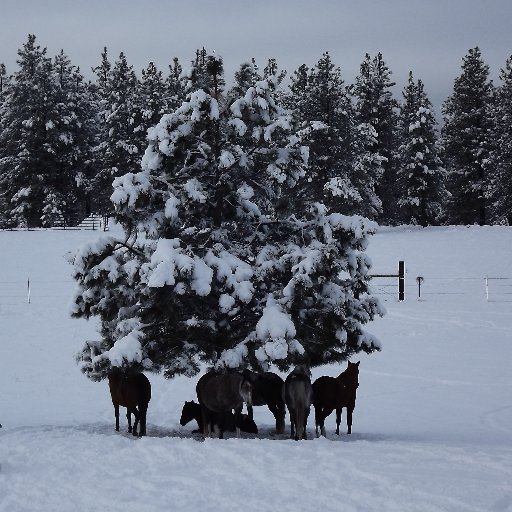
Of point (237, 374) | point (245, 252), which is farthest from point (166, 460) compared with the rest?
point (245, 252)

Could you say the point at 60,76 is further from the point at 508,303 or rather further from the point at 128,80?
the point at 508,303

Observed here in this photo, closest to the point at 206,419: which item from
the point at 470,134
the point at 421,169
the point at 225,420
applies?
the point at 225,420

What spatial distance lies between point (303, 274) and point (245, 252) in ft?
6.25

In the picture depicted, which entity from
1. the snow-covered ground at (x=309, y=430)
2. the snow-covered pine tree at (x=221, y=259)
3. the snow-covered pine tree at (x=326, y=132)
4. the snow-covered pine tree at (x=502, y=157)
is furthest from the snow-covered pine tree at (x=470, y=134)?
the snow-covered pine tree at (x=221, y=259)

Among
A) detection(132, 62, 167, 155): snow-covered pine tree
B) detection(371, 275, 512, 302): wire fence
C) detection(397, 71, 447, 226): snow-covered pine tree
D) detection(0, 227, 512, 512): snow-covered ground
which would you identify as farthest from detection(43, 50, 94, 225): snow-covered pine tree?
detection(371, 275, 512, 302): wire fence

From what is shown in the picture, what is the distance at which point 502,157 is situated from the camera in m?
48.0

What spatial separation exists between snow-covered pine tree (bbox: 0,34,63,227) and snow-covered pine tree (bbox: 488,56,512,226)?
31997 millimetres

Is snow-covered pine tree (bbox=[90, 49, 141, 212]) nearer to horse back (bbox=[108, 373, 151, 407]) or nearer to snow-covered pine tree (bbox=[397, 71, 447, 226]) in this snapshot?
snow-covered pine tree (bbox=[397, 71, 447, 226])

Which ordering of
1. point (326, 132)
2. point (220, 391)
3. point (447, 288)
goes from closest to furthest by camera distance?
point (220, 391) < point (447, 288) < point (326, 132)

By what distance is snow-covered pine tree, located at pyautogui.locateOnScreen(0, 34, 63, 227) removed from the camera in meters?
51.4

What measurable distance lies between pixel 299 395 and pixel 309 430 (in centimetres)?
215

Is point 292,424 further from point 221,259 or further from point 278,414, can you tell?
point 221,259

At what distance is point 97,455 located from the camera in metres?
8.48

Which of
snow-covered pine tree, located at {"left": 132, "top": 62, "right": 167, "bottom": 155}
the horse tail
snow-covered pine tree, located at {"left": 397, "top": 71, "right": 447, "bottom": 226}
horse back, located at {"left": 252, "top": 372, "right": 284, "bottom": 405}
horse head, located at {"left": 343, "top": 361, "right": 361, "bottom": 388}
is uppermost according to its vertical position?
snow-covered pine tree, located at {"left": 132, "top": 62, "right": 167, "bottom": 155}
